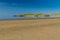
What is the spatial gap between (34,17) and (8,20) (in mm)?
975

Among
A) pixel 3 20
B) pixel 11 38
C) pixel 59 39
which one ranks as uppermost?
pixel 3 20

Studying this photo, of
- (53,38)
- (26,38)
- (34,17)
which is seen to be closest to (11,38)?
(26,38)

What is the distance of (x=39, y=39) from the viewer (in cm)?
207

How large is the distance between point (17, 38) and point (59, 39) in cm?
63

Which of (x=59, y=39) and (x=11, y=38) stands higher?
(x=11, y=38)

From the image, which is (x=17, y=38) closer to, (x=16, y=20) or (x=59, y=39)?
(x=59, y=39)

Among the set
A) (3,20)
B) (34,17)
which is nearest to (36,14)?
(34,17)

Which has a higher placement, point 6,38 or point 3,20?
point 3,20

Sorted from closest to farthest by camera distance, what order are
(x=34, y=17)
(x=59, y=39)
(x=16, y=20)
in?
(x=59, y=39) < (x=16, y=20) < (x=34, y=17)

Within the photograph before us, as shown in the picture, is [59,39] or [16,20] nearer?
[59,39]

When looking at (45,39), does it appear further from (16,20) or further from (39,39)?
(16,20)

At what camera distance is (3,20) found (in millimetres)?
3566

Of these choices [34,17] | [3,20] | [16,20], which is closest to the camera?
[3,20]

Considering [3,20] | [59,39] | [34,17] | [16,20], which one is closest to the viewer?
[59,39]
